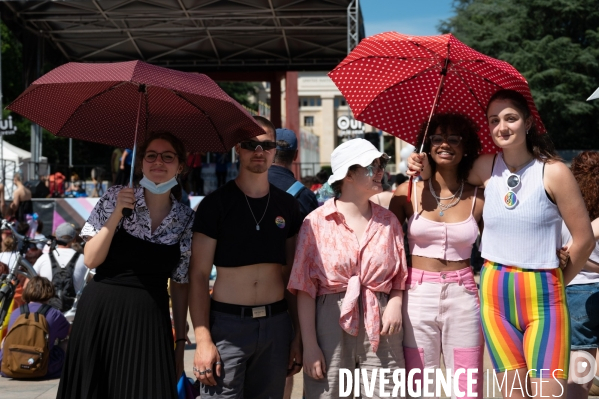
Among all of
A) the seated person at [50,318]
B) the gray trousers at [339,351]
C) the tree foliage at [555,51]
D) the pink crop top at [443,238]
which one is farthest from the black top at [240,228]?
the tree foliage at [555,51]

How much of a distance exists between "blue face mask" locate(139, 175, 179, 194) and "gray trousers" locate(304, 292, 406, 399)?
988 millimetres

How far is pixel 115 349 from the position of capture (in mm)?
3492

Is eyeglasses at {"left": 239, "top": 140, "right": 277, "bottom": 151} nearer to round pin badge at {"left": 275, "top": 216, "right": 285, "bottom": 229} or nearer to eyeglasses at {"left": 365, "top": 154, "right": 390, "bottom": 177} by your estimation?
round pin badge at {"left": 275, "top": 216, "right": 285, "bottom": 229}

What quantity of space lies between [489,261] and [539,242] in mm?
281

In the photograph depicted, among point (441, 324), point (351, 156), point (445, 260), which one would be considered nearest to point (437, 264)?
point (445, 260)

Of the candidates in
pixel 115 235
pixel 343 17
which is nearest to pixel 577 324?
pixel 115 235

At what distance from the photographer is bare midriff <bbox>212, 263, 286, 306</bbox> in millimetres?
3570

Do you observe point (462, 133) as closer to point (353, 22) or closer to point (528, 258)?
point (528, 258)

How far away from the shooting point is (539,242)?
348 cm

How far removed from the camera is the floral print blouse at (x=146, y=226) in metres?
3.56

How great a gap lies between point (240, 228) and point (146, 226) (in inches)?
18.7

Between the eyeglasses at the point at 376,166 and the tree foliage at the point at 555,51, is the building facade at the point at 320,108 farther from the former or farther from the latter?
the eyeglasses at the point at 376,166

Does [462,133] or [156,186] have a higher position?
[462,133]

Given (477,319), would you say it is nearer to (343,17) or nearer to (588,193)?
(588,193)
